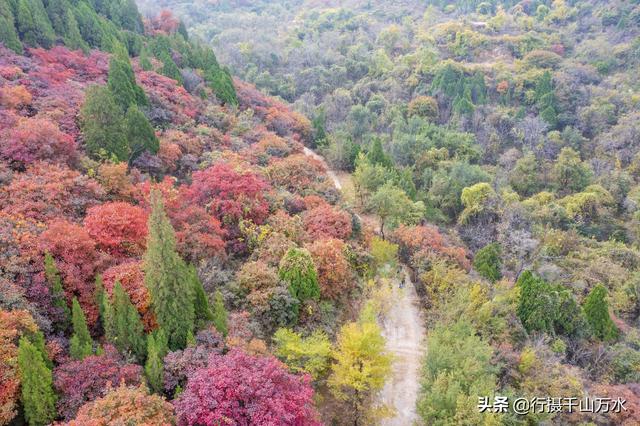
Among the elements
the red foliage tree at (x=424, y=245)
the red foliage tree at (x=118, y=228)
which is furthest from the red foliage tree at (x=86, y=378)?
the red foliage tree at (x=424, y=245)

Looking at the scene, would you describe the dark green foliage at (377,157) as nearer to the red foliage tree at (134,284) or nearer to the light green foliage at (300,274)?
the light green foliage at (300,274)

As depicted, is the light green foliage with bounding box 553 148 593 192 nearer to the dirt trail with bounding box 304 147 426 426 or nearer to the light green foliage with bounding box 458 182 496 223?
the light green foliage with bounding box 458 182 496 223

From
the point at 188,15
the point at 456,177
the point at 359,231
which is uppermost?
the point at 188,15

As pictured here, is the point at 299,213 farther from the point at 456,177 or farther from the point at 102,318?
the point at 456,177

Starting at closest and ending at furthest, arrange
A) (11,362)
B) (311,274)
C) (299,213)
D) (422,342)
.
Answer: (11,362) < (311,274) < (422,342) < (299,213)

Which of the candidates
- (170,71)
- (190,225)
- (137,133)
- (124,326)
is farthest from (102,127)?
(170,71)

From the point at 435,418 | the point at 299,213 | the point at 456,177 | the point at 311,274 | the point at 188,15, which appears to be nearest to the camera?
the point at 435,418

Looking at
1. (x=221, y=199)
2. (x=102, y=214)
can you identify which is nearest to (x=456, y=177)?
(x=221, y=199)

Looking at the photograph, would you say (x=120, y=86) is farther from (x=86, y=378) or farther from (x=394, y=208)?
(x=86, y=378)

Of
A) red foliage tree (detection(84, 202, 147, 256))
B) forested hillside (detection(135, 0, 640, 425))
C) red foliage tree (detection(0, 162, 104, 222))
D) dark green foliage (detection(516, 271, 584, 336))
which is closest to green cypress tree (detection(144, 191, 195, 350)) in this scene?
red foliage tree (detection(84, 202, 147, 256))
